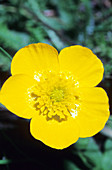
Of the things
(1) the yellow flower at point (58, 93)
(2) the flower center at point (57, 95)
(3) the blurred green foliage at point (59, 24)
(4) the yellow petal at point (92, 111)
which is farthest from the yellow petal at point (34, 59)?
(3) the blurred green foliage at point (59, 24)

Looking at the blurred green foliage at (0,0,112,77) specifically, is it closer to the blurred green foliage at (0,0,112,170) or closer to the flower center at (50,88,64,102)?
the blurred green foliage at (0,0,112,170)

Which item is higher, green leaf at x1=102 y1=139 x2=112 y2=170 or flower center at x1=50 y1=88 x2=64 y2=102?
flower center at x1=50 y1=88 x2=64 y2=102

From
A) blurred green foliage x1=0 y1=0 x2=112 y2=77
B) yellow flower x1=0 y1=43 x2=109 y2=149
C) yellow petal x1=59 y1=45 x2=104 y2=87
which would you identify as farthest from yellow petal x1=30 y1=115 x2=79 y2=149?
blurred green foliage x1=0 y1=0 x2=112 y2=77

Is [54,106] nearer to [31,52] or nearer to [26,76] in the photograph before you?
[26,76]

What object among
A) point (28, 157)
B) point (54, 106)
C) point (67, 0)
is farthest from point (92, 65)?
point (67, 0)

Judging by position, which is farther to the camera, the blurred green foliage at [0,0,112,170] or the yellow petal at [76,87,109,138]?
the blurred green foliage at [0,0,112,170]

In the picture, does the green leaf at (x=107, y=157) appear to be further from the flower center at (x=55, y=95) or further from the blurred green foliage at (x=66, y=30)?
the flower center at (x=55, y=95)

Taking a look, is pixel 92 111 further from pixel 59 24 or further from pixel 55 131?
pixel 59 24
